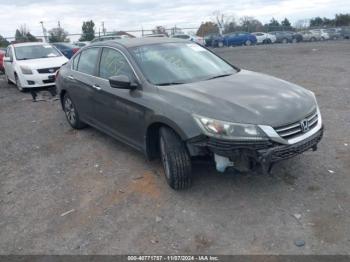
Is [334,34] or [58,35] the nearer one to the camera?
[334,34]

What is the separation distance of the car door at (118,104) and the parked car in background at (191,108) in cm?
1

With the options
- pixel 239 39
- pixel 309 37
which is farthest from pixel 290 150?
pixel 309 37

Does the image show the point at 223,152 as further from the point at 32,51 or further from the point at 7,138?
the point at 32,51

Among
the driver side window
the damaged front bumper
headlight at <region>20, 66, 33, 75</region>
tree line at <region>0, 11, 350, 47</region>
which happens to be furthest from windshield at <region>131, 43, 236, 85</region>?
tree line at <region>0, 11, 350, 47</region>

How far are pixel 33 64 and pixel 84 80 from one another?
5.84 meters

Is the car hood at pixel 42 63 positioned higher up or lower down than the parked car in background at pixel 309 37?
higher up

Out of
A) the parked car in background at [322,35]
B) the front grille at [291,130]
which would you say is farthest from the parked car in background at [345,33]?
the front grille at [291,130]

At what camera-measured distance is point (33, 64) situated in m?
10.8

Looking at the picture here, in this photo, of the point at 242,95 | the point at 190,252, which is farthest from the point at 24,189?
the point at 242,95

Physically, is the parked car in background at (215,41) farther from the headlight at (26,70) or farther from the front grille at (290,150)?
the front grille at (290,150)

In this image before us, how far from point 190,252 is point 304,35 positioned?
42.1m

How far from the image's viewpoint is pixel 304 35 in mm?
41062

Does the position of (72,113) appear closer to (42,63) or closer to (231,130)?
(231,130)

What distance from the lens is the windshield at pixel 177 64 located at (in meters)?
4.52
